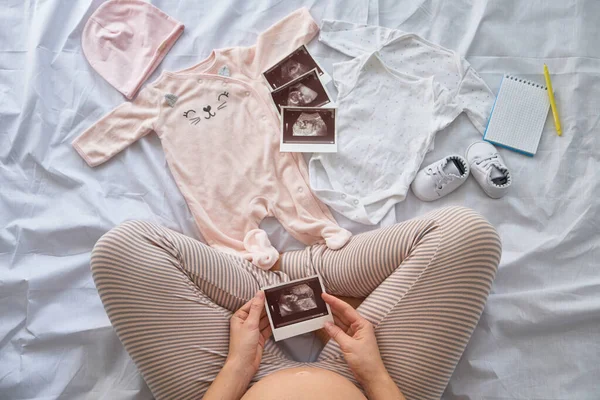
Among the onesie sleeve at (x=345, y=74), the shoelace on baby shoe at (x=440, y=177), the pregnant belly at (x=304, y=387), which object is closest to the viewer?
the pregnant belly at (x=304, y=387)

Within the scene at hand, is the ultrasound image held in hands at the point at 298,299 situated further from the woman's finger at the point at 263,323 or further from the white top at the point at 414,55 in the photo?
the white top at the point at 414,55

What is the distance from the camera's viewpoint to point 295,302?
1042 mm

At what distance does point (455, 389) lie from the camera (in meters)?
1.05

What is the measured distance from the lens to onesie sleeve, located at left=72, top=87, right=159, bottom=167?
1202mm

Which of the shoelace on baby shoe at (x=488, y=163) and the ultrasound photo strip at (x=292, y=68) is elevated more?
the ultrasound photo strip at (x=292, y=68)

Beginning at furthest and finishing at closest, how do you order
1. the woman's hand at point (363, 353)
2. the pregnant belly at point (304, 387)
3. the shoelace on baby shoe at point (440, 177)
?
the shoelace on baby shoe at point (440, 177), the woman's hand at point (363, 353), the pregnant belly at point (304, 387)

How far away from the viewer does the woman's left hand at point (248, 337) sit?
0.94 m

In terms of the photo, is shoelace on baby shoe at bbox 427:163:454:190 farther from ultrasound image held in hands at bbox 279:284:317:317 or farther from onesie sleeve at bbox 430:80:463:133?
ultrasound image held in hands at bbox 279:284:317:317

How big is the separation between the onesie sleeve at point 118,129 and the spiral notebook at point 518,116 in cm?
90

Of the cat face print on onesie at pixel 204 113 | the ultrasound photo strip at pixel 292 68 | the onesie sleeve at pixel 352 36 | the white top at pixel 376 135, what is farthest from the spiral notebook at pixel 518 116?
the cat face print on onesie at pixel 204 113

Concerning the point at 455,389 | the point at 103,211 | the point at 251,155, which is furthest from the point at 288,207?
the point at 455,389

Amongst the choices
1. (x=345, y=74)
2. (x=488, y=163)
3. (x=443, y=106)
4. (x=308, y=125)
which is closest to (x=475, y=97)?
(x=443, y=106)

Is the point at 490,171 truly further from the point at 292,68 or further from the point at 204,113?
the point at 204,113

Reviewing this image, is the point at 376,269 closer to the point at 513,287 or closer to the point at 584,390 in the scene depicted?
the point at 513,287
